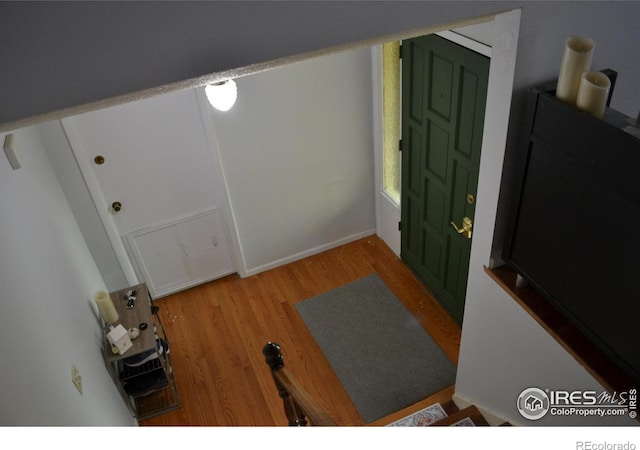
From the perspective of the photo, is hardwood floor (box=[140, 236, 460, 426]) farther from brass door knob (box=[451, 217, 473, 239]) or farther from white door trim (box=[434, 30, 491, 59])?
white door trim (box=[434, 30, 491, 59])

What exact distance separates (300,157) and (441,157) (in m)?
1.18

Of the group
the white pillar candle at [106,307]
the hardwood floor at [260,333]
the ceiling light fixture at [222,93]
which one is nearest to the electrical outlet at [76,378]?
the white pillar candle at [106,307]

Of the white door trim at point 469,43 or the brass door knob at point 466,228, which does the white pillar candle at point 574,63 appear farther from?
the brass door knob at point 466,228

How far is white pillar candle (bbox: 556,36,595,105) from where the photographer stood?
1.65m

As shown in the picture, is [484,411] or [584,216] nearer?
[584,216]

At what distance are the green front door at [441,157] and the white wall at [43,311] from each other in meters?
2.38

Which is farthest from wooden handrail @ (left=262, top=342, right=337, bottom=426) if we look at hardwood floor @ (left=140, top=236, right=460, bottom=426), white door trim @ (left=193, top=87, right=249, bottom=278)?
white door trim @ (left=193, top=87, right=249, bottom=278)

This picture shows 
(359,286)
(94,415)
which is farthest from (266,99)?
(94,415)

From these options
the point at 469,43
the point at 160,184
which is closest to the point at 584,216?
the point at 469,43

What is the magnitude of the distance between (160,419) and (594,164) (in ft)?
10.3

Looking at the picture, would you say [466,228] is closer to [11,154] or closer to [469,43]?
[469,43]

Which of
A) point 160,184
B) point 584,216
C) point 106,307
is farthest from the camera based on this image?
point 160,184

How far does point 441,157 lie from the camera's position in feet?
11.3

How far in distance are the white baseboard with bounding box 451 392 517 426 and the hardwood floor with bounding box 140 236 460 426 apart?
44 centimetres
